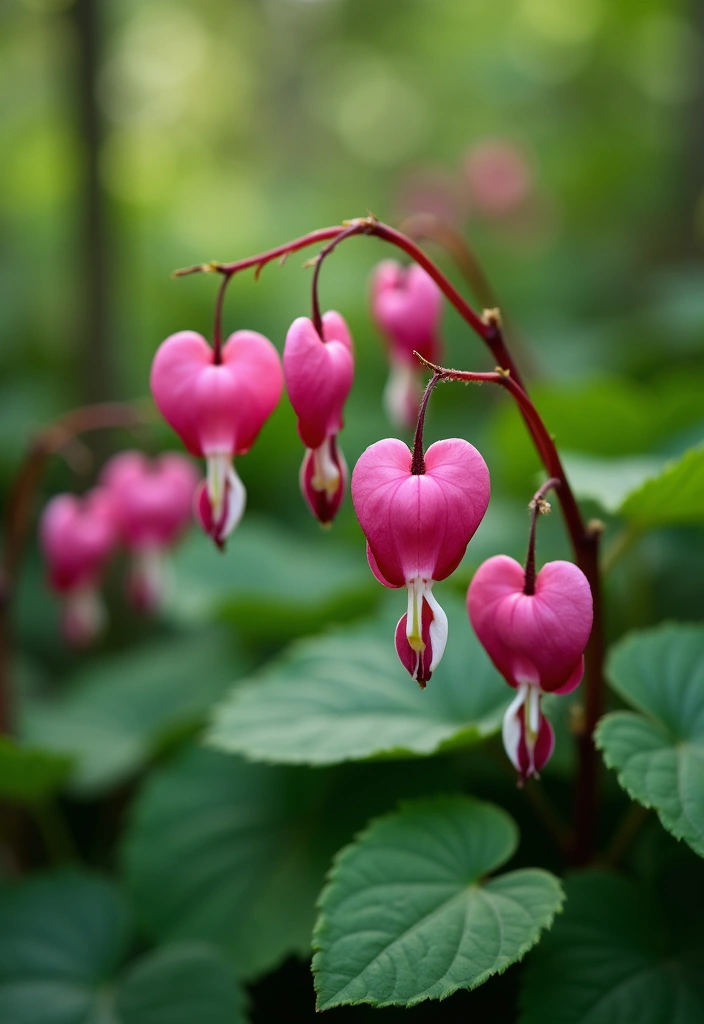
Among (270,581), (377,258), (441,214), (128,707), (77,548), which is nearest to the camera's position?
(77,548)

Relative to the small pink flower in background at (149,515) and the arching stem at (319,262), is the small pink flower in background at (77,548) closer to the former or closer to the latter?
the small pink flower in background at (149,515)

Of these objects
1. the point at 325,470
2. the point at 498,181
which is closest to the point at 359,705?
the point at 325,470

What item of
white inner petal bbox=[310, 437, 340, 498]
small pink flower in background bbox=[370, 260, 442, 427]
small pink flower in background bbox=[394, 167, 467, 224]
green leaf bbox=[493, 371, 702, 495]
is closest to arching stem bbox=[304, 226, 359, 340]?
white inner petal bbox=[310, 437, 340, 498]

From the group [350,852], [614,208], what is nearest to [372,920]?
[350,852]

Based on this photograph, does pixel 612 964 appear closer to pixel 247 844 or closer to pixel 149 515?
pixel 247 844

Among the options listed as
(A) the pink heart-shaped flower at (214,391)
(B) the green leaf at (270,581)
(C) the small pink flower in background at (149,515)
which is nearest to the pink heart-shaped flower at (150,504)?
(C) the small pink flower in background at (149,515)

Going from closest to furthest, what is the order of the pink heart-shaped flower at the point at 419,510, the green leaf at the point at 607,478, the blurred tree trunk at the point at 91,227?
the pink heart-shaped flower at the point at 419,510 < the green leaf at the point at 607,478 < the blurred tree trunk at the point at 91,227

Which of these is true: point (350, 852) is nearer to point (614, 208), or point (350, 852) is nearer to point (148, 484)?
point (148, 484)
